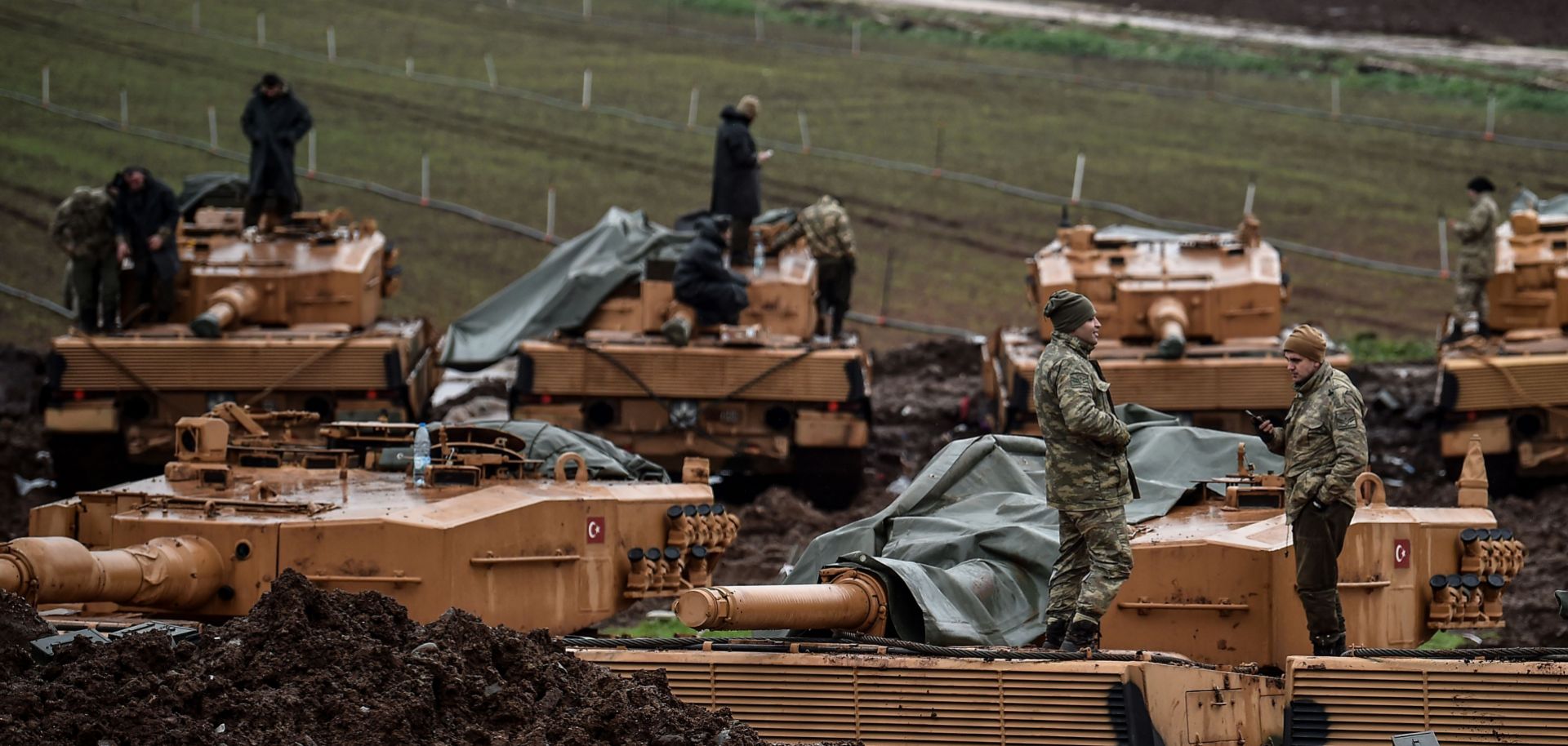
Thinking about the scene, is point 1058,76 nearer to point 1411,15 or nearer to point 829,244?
point 1411,15

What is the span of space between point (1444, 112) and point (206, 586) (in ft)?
87.3

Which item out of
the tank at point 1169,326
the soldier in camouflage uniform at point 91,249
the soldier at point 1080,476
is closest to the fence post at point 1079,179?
the tank at point 1169,326

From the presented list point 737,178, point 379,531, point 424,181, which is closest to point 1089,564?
point 379,531

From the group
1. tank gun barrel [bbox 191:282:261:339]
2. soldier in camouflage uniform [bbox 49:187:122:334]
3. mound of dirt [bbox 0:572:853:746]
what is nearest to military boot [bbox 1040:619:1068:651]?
mound of dirt [bbox 0:572:853:746]

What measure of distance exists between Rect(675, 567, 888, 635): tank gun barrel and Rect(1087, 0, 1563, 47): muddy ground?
30825mm

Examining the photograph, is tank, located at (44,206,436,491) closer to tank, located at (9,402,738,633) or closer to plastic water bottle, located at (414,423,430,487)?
tank, located at (9,402,738,633)

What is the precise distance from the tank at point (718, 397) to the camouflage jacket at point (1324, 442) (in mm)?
8707

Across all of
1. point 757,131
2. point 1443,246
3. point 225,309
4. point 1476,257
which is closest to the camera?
point 225,309

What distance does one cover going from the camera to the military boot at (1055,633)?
10.2m

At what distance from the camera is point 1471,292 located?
2122 centimetres

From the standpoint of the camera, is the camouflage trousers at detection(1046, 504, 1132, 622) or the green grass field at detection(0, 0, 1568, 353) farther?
the green grass field at detection(0, 0, 1568, 353)

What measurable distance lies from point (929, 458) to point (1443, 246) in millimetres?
9698

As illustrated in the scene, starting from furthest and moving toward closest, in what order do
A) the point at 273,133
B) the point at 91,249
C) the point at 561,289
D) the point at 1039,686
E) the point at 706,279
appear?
the point at 273,133, the point at 561,289, the point at 91,249, the point at 706,279, the point at 1039,686

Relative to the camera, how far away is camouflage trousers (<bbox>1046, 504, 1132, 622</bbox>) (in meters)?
10.0
